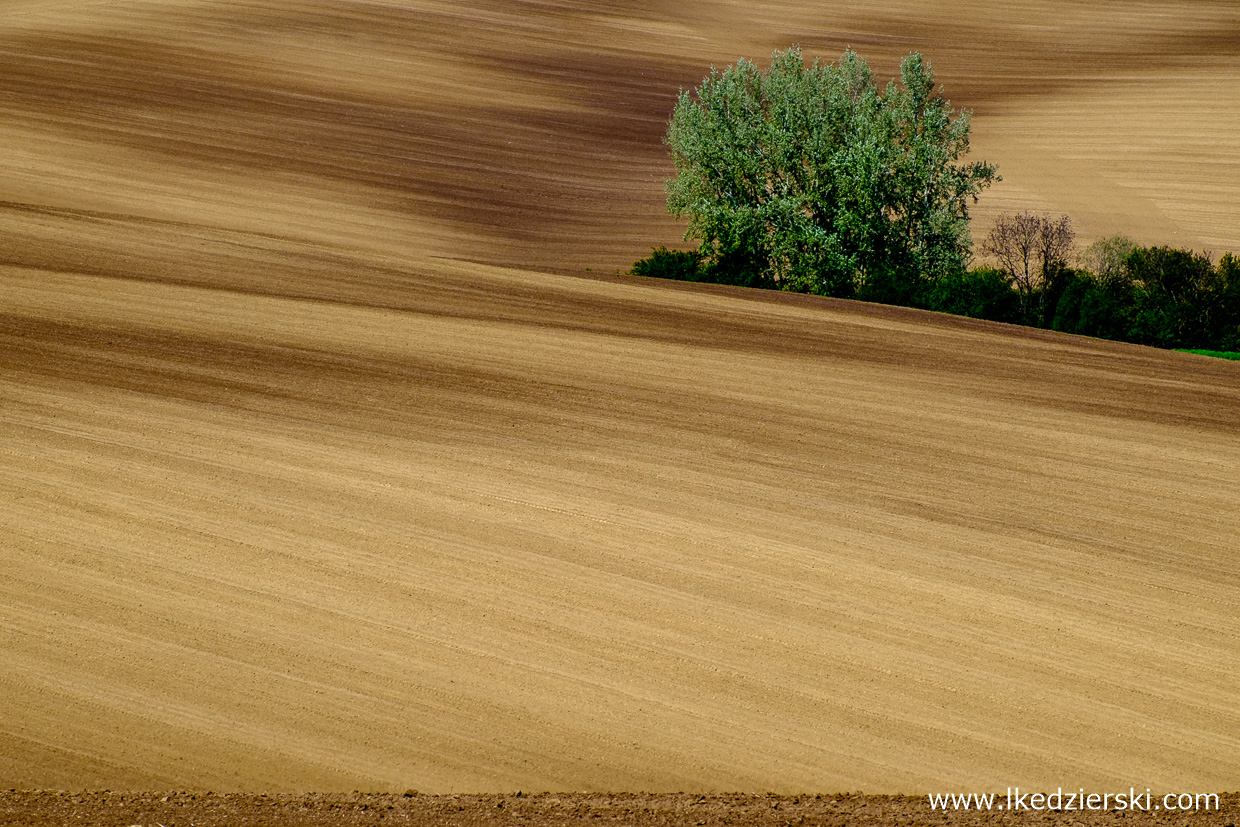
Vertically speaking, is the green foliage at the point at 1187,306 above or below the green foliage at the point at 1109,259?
below

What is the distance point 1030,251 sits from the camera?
31.9 metres

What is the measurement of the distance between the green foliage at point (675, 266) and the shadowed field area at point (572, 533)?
6.49 m

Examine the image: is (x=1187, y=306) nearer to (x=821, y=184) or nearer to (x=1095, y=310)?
(x=1095, y=310)

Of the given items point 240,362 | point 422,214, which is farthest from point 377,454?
point 422,214

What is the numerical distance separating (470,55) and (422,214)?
63.0ft

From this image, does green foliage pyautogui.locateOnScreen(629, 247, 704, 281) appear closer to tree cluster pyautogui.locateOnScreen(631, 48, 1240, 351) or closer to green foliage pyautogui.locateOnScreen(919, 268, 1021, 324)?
tree cluster pyautogui.locateOnScreen(631, 48, 1240, 351)

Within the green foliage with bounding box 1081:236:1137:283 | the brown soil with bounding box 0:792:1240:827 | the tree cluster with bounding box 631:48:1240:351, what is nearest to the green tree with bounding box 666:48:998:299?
the tree cluster with bounding box 631:48:1240:351

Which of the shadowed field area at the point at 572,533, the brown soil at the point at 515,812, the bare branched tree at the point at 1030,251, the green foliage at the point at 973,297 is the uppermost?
the bare branched tree at the point at 1030,251

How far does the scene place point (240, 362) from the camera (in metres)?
16.1

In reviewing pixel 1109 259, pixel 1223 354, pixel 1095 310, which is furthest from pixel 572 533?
pixel 1109 259

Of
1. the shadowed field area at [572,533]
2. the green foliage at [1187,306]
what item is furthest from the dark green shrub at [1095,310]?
the shadowed field area at [572,533]

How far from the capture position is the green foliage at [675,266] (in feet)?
97.8

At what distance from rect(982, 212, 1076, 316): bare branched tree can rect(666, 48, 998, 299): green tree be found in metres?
1.26

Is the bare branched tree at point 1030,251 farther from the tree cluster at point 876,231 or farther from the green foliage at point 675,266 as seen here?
the green foliage at point 675,266
